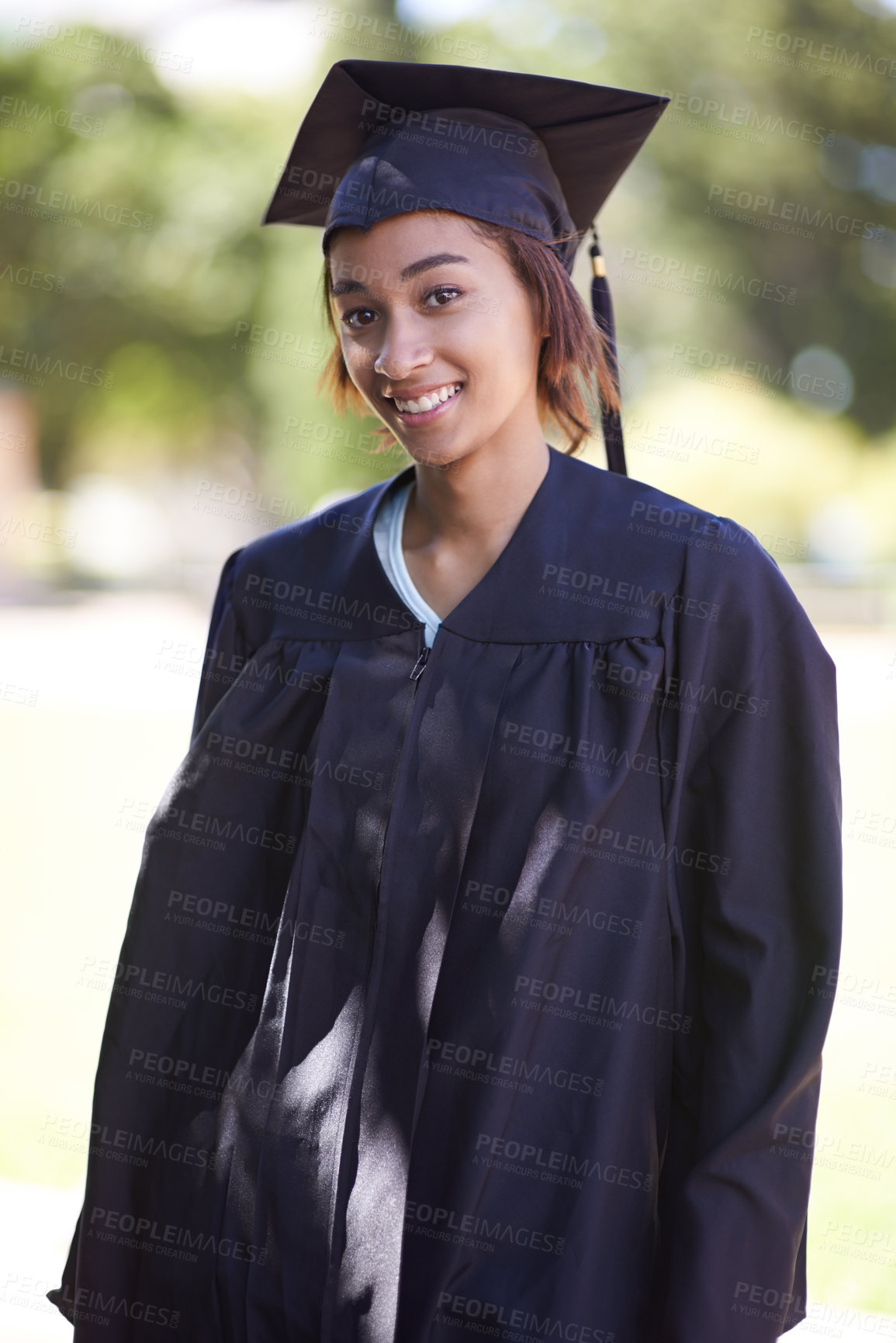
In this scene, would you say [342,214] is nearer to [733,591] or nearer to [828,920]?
[733,591]

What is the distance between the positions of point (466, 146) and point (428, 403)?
0.42 metres

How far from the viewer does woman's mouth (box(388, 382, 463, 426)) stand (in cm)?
169

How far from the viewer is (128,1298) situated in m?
1.90

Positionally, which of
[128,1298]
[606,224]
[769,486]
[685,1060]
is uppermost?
[606,224]

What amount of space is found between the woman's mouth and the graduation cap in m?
0.26

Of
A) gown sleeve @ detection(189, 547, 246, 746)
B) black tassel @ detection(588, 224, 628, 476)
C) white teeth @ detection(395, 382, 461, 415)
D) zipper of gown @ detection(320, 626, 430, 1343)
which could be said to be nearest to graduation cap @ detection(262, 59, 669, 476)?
black tassel @ detection(588, 224, 628, 476)

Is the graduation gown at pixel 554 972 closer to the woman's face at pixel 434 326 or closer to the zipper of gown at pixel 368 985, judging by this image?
the zipper of gown at pixel 368 985

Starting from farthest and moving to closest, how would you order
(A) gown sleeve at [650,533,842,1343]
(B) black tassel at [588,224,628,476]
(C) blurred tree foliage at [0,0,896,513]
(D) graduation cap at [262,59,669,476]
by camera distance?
(C) blurred tree foliage at [0,0,896,513] → (B) black tassel at [588,224,628,476] → (D) graduation cap at [262,59,669,476] → (A) gown sleeve at [650,533,842,1343]

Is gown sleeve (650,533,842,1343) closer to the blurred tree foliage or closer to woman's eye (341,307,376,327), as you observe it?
woman's eye (341,307,376,327)

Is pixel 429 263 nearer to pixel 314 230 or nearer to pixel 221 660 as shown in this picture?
pixel 221 660

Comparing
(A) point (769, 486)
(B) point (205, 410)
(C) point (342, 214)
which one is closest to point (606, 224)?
(A) point (769, 486)

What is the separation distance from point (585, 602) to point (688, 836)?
1.25ft

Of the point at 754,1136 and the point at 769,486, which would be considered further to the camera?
the point at 769,486

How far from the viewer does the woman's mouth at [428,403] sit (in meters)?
1.69
